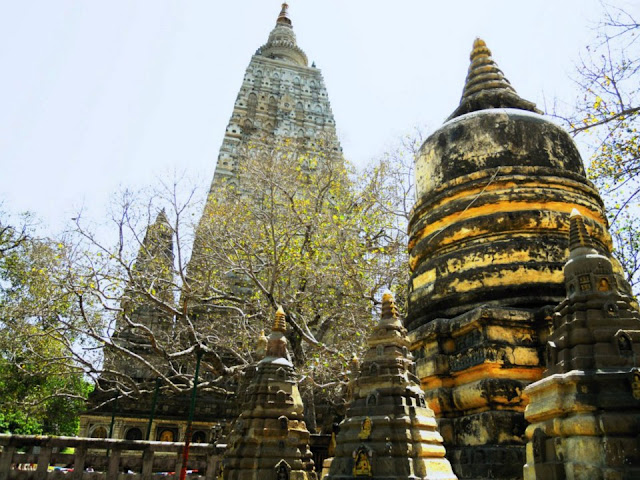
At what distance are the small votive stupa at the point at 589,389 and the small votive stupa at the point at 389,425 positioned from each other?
41.4 inches

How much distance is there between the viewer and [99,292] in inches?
539

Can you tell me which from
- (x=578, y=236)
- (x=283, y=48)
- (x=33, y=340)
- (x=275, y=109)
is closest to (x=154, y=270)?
(x=33, y=340)

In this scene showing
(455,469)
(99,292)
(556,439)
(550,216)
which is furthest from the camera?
(99,292)

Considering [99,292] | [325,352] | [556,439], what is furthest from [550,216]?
[99,292]

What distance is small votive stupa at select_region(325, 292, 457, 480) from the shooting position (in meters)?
4.46

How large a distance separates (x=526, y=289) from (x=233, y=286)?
710 inches

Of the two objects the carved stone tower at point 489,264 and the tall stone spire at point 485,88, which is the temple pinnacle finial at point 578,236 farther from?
the tall stone spire at point 485,88

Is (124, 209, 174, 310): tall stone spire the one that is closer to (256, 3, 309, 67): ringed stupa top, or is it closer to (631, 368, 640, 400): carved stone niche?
(631, 368, 640, 400): carved stone niche

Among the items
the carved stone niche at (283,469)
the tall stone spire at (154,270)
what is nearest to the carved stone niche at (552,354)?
the carved stone niche at (283,469)

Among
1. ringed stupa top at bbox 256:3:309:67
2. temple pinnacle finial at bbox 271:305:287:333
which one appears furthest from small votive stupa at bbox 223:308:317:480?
ringed stupa top at bbox 256:3:309:67

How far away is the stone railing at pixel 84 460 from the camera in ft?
32.4

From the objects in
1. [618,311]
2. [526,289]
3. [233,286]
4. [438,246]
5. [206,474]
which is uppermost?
[233,286]

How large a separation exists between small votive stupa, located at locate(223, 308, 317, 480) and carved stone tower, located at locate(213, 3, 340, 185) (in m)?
24.3

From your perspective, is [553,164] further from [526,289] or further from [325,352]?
[325,352]
